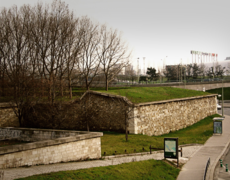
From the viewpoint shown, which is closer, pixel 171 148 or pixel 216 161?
pixel 171 148

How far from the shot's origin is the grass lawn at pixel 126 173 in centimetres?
968

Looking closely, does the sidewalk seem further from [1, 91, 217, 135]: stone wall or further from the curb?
[1, 91, 217, 135]: stone wall

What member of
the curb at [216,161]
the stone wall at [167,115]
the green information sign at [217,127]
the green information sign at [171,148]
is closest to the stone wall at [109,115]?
the stone wall at [167,115]

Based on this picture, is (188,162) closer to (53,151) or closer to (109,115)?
(53,151)

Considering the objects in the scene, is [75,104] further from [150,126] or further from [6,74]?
[6,74]

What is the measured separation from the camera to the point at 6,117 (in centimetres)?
3156

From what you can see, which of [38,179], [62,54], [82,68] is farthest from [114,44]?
[38,179]

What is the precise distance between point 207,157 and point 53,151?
10844mm

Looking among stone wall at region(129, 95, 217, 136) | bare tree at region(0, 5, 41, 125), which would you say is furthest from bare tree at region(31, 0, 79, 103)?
stone wall at region(129, 95, 217, 136)

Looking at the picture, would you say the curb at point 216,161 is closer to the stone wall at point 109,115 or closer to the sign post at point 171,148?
the sign post at point 171,148

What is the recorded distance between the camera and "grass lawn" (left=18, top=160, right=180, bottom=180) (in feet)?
31.8

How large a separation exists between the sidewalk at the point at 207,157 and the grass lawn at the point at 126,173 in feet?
2.52

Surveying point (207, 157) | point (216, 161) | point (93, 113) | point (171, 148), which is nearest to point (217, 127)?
point (207, 157)

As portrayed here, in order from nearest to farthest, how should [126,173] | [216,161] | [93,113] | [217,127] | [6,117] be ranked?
[126,173] → [216,161] → [93,113] → [217,127] → [6,117]
